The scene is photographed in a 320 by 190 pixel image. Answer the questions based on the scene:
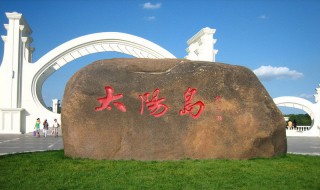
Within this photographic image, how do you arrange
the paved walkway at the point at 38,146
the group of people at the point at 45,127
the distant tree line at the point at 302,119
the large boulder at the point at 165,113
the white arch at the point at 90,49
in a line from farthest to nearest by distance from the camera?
the distant tree line at the point at 302,119, the white arch at the point at 90,49, the group of people at the point at 45,127, the paved walkway at the point at 38,146, the large boulder at the point at 165,113

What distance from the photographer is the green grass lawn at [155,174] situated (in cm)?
501

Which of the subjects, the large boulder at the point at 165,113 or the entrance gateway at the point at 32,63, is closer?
the large boulder at the point at 165,113

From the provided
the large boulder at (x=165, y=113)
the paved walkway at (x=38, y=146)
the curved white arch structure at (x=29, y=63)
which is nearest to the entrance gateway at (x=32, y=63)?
the curved white arch structure at (x=29, y=63)

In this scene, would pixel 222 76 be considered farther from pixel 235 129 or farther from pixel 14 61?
pixel 14 61

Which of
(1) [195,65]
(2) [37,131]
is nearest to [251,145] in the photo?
(1) [195,65]

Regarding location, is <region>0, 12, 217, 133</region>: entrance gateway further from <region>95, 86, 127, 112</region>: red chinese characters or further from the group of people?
<region>95, 86, 127, 112</region>: red chinese characters

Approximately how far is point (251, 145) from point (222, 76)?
4.86ft

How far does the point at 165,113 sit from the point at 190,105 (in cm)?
51

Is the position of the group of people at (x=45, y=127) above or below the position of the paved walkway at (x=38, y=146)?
above

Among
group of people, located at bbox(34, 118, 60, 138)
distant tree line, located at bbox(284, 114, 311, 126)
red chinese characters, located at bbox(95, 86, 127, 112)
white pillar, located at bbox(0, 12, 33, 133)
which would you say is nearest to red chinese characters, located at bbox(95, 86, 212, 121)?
red chinese characters, located at bbox(95, 86, 127, 112)

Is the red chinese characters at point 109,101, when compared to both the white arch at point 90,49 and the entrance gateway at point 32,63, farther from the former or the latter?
the white arch at point 90,49

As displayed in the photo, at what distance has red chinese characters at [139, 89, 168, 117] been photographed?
676 cm

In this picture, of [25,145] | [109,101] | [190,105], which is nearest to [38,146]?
[25,145]

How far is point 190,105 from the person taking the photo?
6.83m
